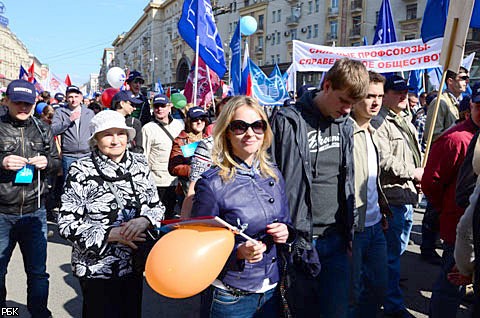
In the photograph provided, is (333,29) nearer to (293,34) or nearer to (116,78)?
(293,34)

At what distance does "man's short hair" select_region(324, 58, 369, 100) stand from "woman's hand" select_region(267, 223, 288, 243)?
0.92 metres

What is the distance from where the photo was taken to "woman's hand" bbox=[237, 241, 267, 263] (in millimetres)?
1955

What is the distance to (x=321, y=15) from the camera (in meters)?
42.8

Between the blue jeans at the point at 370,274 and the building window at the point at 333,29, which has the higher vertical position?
the building window at the point at 333,29

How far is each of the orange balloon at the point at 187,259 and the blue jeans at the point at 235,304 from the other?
30 centimetres

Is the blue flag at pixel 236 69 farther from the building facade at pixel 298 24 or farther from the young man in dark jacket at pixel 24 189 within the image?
the building facade at pixel 298 24

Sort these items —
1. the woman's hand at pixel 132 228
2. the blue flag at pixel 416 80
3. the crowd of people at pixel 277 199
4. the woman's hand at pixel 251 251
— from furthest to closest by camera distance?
1. the blue flag at pixel 416 80
2. the woman's hand at pixel 132 228
3. the crowd of people at pixel 277 199
4. the woman's hand at pixel 251 251

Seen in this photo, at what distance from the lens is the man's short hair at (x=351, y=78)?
2453mm

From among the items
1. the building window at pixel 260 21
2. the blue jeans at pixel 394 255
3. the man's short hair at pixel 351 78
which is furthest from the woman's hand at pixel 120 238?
the building window at pixel 260 21

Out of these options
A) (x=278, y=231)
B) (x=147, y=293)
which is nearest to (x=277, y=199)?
(x=278, y=231)

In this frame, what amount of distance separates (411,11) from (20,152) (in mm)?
37685

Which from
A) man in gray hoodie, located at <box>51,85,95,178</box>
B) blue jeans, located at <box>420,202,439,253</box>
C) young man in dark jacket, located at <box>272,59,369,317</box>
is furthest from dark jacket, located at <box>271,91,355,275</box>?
man in gray hoodie, located at <box>51,85,95,178</box>

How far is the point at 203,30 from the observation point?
7.08 metres

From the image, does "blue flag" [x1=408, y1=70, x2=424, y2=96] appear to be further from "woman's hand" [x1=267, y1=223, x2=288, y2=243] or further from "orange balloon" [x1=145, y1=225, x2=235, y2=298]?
"orange balloon" [x1=145, y1=225, x2=235, y2=298]
